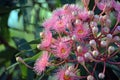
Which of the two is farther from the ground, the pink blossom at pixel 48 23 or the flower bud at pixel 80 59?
the pink blossom at pixel 48 23

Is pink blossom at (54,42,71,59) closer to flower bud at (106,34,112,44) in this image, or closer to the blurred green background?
flower bud at (106,34,112,44)

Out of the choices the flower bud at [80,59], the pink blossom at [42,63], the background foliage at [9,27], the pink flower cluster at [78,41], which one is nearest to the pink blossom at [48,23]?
the pink flower cluster at [78,41]

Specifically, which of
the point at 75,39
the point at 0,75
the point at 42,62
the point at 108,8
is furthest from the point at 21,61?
the point at 0,75

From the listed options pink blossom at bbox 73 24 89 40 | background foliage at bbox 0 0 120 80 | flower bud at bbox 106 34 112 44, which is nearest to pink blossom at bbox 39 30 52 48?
pink blossom at bbox 73 24 89 40

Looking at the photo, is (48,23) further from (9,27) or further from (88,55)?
(9,27)

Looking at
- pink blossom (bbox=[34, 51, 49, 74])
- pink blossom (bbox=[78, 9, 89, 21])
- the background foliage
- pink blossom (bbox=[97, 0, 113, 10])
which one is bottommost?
the background foliage

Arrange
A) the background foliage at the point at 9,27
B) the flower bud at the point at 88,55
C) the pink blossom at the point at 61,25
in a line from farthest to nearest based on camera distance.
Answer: the background foliage at the point at 9,27
the pink blossom at the point at 61,25
the flower bud at the point at 88,55

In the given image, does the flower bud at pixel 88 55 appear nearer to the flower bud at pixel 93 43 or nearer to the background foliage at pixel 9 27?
the flower bud at pixel 93 43

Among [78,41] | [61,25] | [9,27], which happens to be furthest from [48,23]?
[9,27]
